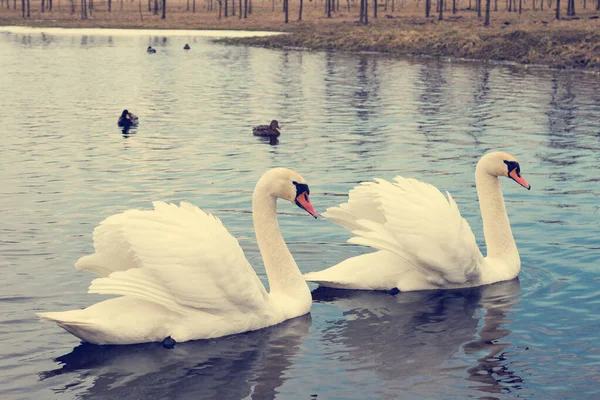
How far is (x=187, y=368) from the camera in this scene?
32.7 feet

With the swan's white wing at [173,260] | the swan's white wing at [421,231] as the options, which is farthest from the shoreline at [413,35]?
the swan's white wing at [173,260]

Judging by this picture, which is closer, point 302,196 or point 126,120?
point 302,196

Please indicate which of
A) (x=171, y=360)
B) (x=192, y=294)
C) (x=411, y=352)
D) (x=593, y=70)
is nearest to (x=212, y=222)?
(x=192, y=294)

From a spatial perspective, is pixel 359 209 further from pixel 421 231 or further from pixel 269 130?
pixel 269 130

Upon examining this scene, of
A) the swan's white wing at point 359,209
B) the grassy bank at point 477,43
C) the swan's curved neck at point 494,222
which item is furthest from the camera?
the grassy bank at point 477,43

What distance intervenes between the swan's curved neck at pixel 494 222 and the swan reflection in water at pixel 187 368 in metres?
3.96

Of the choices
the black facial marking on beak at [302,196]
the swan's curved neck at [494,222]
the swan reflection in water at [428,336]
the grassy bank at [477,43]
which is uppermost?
the grassy bank at [477,43]

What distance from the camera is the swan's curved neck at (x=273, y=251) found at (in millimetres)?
11586

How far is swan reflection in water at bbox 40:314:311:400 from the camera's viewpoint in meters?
9.43

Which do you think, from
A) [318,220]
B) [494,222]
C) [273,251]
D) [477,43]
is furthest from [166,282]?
[477,43]

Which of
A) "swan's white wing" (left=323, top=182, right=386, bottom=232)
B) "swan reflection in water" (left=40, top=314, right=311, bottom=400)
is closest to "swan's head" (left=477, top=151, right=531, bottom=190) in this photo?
"swan's white wing" (left=323, top=182, right=386, bottom=232)

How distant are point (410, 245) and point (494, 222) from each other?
232 cm

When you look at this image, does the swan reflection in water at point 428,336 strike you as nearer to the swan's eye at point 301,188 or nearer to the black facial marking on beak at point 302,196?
the black facial marking on beak at point 302,196

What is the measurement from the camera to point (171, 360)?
10.2m
